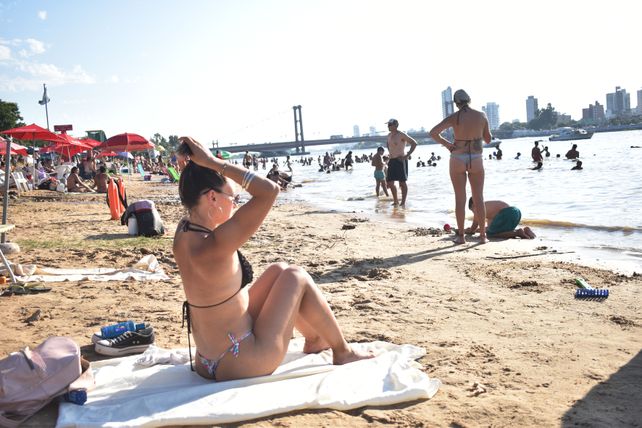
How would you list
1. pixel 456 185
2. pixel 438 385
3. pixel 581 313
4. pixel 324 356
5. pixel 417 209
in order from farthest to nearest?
pixel 417 209 → pixel 456 185 → pixel 581 313 → pixel 324 356 → pixel 438 385

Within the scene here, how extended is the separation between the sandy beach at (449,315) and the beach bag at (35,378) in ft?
0.27

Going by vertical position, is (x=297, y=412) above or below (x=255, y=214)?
below

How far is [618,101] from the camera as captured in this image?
170m

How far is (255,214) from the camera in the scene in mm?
2275

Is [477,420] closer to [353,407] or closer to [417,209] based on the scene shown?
[353,407]

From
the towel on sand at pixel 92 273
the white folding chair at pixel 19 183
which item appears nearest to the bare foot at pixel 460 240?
the towel on sand at pixel 92 273

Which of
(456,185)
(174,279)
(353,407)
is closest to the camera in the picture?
(353,407)

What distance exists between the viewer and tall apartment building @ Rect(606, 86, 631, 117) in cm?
16662

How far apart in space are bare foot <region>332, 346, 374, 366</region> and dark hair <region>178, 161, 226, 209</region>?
3.51 ft

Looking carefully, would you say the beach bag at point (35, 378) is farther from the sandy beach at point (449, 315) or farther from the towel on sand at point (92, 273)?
the towel on sand at point (92, 273)

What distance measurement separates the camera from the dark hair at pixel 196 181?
234 cm

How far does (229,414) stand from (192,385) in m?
0.40

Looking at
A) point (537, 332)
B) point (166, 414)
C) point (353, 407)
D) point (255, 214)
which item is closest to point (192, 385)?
point (166, 414)

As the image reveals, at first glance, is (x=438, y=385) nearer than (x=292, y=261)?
Yes
